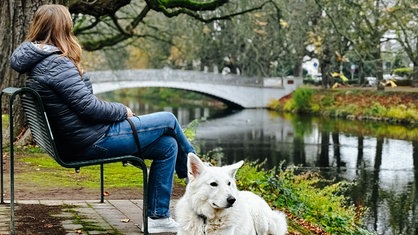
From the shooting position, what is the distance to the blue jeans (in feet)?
14.6

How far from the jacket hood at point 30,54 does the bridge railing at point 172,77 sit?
3612 centimetres

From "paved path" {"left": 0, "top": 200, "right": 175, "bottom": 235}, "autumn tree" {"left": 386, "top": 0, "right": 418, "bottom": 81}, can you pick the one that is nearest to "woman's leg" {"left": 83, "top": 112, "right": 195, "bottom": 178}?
"paved path" {"left": 0, "top": 200, "right": 175, "bottom": 235}

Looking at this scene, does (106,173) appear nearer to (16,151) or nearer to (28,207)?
(16,151)

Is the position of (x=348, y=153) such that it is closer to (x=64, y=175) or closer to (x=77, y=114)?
(x=64, y=175)

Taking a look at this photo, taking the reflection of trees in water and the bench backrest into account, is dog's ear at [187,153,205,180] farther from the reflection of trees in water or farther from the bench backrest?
the reflection of trees in water

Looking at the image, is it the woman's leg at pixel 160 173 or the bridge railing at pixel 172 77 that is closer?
the woman's leg at pixel 160 173

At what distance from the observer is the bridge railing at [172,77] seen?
4128 cm

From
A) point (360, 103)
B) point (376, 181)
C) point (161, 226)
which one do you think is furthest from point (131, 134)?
point (360, 103)

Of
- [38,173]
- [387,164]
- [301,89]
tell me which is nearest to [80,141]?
[38,173]

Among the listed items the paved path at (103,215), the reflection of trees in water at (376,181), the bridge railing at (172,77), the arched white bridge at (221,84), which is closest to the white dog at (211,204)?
the paved path at (103,215)

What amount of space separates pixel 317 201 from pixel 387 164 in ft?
30.0

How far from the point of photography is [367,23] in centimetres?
3019

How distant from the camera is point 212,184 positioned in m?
4.03

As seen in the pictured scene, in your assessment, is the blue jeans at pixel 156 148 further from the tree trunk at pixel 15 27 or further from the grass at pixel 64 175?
the tree trunk at pixel 15 27
